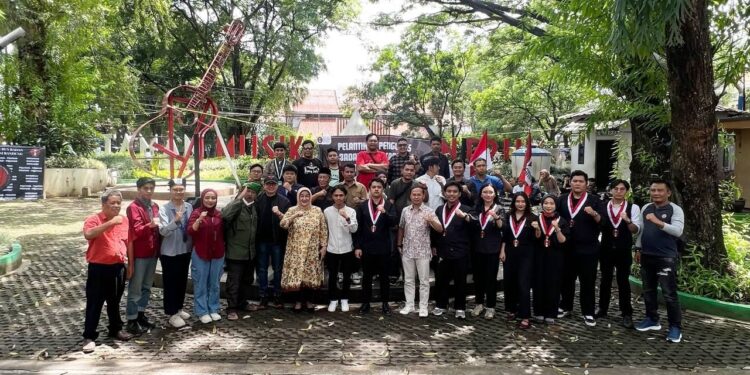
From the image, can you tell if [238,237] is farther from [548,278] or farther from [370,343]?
[548,278]

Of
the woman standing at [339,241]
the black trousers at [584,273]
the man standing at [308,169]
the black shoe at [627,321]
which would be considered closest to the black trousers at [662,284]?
the black shoe at [627,321]

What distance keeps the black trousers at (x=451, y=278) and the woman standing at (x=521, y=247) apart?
0.47 meters

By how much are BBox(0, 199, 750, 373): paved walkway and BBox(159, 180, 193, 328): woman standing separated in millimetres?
293

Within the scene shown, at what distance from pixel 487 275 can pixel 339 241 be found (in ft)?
5.75

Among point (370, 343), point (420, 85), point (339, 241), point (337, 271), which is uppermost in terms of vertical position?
point (420, 85)

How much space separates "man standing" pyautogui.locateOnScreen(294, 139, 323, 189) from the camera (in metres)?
7.39

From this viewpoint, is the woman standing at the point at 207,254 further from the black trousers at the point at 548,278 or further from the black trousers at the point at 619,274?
the black trousers at the point at 619,274

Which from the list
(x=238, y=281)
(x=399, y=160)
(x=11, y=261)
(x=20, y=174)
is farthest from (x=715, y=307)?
(x=20, y=174)

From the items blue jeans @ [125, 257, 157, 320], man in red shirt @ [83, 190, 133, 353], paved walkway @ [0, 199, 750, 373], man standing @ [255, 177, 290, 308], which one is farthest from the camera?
man standing @ [255, 177, 290, 308]

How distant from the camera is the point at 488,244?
6008 mm

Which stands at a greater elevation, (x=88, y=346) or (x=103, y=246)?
(x=103, y=246)

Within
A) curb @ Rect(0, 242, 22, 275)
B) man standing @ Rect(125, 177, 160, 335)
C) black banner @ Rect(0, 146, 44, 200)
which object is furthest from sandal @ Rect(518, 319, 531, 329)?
black banner @ Rect(0, 146, 44, 200)

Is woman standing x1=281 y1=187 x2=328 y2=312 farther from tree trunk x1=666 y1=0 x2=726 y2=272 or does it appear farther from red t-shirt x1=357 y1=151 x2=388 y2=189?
tree trunk x1=666 y1=0 x2=726 y2=272

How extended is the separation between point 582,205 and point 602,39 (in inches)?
98.8
